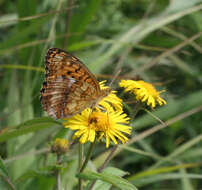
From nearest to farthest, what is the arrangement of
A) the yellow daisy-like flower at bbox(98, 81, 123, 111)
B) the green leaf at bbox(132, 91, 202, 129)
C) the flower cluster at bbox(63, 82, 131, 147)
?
the flower cluster at bbox(63, 82, 131, 147) → the yellow daisy-like flower at bbox(98, 81, 123, 111) → the green leaf at bbox(132, 91, 202, 129)

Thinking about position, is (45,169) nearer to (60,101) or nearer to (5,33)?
(60,101)

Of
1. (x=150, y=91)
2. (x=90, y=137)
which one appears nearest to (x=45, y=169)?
(x=90, y=137)

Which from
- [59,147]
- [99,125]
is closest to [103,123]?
[99,125]

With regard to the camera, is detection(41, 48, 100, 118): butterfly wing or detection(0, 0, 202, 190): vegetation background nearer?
detection(41, 48, 100, 118): butterfly wing

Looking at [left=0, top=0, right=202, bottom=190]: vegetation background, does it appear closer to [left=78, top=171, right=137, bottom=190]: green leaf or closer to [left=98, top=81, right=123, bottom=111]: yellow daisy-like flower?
[left=98, top=81, right=123, bottom=111]: yellow daisy-like flower

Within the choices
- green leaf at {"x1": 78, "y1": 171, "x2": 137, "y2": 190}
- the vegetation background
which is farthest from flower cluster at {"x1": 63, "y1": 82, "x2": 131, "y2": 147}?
the vegetation background

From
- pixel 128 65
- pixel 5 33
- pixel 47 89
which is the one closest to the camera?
pixel 47 89

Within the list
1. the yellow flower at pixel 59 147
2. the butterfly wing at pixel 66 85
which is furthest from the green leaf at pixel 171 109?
the butterfly wing at pixel 66 85

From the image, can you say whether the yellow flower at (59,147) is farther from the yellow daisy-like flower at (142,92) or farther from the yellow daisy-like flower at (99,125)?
the yellow daisy-like flower at (142,92)
